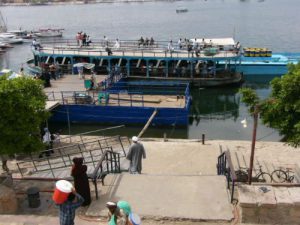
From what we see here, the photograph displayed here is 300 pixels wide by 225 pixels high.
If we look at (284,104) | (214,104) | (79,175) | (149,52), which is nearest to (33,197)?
(79,175)

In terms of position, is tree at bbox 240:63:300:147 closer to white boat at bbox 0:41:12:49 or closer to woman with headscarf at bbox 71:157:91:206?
woman with headscarf at bbox 71:157:91:206

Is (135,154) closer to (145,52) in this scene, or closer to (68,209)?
(68,209)

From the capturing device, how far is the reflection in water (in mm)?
28531

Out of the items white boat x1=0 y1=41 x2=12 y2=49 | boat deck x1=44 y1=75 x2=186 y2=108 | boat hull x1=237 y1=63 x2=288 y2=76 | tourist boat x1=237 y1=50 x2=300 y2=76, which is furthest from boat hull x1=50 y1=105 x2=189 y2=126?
white boat x1=0 y1=41 x2=12 y2=49

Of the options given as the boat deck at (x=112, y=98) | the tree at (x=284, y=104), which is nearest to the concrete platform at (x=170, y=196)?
the tree at (x=284, y=104)

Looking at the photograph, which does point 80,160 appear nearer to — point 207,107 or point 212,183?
point 212,183

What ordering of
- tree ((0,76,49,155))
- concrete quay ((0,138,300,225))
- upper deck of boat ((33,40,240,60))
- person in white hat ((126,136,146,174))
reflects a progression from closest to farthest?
concrete quay ((0,138,300,225)) < tree ((0,76,49,155)) < person in white hat ((126,136,146,174)) < upper deck of boat ((33,40,240,60))

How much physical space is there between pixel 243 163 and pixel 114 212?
33.6ft

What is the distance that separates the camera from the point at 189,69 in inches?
1304

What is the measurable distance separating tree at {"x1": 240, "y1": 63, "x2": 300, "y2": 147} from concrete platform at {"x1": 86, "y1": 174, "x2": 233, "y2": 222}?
2541 mm

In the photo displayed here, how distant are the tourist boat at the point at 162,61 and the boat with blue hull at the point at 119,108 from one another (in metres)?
7.24

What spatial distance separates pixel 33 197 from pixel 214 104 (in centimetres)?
2401

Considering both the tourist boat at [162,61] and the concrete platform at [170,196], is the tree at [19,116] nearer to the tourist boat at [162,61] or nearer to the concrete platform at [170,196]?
the concrete platform at [170,196]

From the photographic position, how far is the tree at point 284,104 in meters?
10.6
